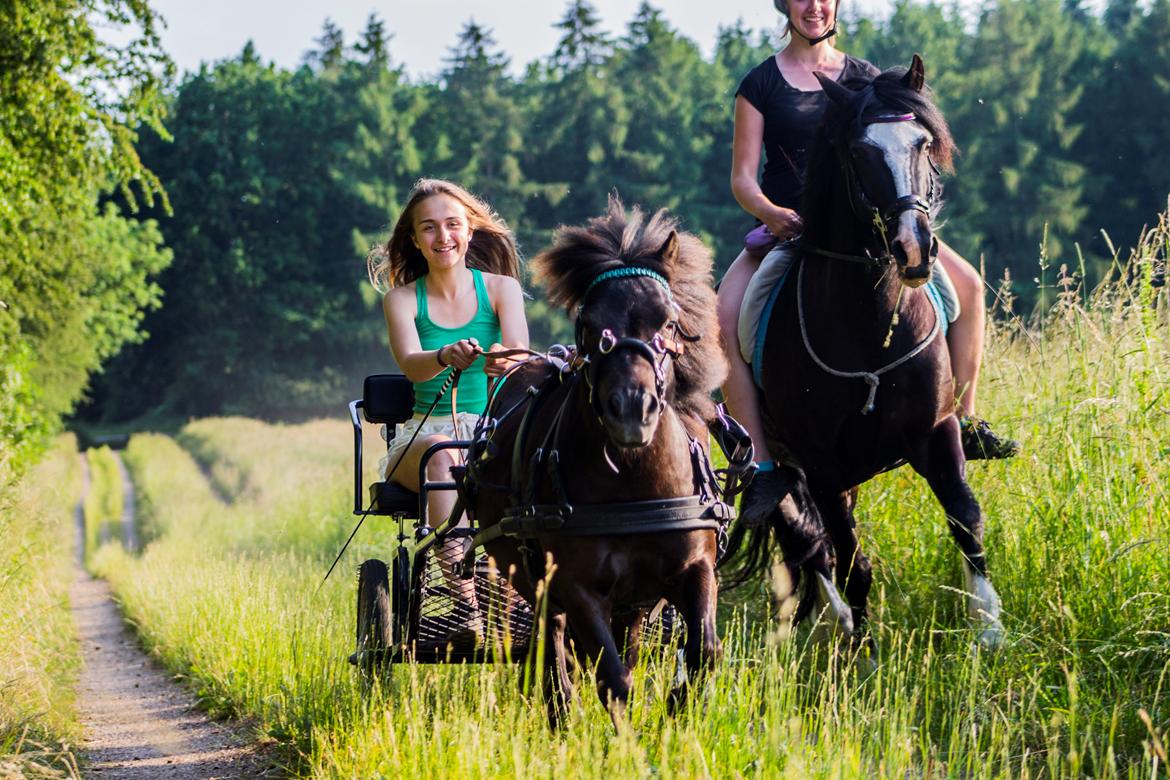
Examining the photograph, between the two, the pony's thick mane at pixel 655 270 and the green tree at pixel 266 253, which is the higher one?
the green tree at pixel 266 253

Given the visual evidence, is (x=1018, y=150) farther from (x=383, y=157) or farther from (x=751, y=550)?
(x=751, y=550)

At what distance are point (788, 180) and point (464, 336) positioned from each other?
222 cm

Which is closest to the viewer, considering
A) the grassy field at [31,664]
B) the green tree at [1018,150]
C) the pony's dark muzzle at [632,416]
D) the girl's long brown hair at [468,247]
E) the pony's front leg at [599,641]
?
the pony's dark muzzle at [632,416]

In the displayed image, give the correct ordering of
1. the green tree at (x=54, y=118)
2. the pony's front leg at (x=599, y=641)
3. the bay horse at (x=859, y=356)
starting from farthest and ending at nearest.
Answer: the green tree at (x=54, y=118) → the bay horse at (x=859, y=356) → the pony's front leg at (x=599, y=641)

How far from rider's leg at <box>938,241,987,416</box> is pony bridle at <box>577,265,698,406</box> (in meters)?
2.78

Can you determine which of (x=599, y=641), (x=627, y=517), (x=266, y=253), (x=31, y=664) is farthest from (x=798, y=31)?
(x=266, y=253)

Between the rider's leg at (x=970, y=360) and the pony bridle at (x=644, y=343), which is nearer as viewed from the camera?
the pony bridle at (x=644, y=343)

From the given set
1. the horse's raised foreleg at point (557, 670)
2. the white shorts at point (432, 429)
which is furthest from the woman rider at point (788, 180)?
the horse's raised foreleg at point (557, 670)

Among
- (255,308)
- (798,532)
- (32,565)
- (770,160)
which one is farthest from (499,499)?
(255,308)

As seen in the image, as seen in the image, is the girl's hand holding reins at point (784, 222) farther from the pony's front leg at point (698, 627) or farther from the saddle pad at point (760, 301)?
the pony's front leg at point (698, 627)

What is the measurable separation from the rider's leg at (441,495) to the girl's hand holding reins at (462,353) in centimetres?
72

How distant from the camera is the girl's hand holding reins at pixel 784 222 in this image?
711 cm

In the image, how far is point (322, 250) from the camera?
231 feet

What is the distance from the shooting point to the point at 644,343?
427cm
